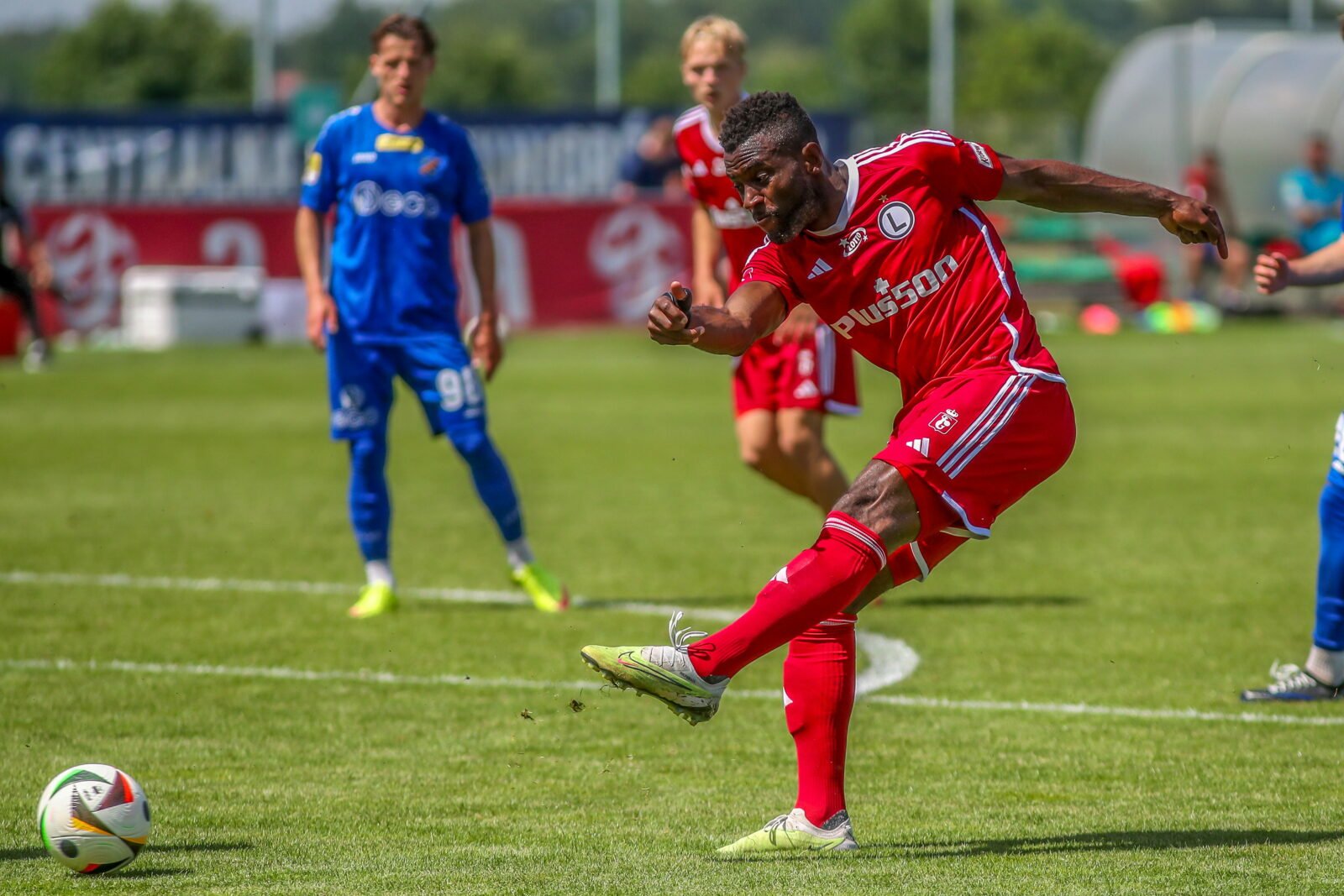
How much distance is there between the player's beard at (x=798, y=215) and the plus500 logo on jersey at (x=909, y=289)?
0.27 m

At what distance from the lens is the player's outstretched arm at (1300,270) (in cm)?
616

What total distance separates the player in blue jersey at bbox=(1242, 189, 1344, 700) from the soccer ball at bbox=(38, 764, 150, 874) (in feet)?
12.7

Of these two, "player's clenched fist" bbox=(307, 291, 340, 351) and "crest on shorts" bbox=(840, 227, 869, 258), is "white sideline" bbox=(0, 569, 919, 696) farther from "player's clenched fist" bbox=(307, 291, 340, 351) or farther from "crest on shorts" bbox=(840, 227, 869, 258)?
"crest on shorts" bbox=(840, 227, 869, 258)

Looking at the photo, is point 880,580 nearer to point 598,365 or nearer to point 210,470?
point 210,470

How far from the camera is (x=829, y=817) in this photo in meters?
4.72

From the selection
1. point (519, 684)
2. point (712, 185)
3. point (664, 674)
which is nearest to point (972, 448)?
point (664, 674)

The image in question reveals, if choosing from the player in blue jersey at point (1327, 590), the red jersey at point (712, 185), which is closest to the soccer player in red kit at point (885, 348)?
the player in blue jersey at point (1327, 590)

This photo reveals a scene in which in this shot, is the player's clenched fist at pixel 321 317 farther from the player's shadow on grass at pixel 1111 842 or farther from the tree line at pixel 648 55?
the tree line at pixel 648 55

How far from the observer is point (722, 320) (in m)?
4.57

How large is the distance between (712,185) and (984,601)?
2.31m

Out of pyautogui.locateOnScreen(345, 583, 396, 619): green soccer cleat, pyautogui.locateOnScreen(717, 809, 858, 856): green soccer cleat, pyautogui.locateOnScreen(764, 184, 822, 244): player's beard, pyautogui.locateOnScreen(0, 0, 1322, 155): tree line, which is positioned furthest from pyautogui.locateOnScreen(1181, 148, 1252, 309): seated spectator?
pyautogui.locateOnScreen(717, 809, 858, 856): green soccer cleat

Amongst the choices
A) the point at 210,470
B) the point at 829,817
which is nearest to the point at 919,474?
the point at 829,817

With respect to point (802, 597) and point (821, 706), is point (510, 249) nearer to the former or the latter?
point (821, 706)

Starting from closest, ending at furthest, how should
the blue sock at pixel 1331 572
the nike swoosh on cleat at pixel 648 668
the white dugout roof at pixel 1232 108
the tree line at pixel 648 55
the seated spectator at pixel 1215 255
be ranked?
the nike swoosh on cleat at pixel 648 668 < the blue sock at pixel 1331 572 < the seated spectator at pixel 1215 255 < the white dugout roof at pixel 1232 108 < the tree line at pixel 648 55
